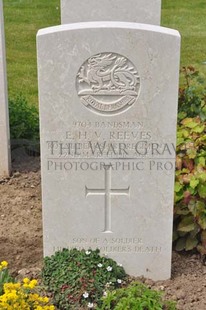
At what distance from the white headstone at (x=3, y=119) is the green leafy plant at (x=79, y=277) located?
5.79 feet

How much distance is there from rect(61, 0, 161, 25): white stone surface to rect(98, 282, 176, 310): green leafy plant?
7.23 feet

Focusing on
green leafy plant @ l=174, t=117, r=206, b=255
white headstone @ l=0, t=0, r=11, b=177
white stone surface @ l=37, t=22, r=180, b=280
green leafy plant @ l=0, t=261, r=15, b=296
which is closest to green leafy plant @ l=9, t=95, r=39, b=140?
white headstone @ l=0, t=0, r=11, b=177

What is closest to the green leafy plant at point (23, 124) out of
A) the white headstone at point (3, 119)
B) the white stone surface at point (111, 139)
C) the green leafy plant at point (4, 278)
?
the white headstone at point (3, 119)

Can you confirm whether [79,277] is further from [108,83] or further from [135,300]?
[108,83]

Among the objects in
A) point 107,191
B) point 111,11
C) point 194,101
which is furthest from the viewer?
point 194,101

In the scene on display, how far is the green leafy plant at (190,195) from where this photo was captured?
13.4 ft

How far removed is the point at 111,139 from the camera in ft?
12.1

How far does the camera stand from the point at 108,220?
12.8 feet

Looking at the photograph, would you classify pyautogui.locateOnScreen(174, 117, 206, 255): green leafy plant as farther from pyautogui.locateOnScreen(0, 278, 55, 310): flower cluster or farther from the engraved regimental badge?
pyautogui.locateOnScreen(0, 278, 55, 310): flower cluster

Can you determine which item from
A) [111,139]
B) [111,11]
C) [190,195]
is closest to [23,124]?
[111,11]

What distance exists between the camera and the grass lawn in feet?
27.8

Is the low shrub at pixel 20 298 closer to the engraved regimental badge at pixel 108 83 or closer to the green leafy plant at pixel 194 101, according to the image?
the engraved regimental badge at pixel 108 83

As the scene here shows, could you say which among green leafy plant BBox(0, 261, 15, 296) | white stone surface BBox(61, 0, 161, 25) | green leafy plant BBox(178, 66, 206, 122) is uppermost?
white stone surface BBox(61, 0, 161, 25)

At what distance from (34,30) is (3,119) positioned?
5.62 metres
